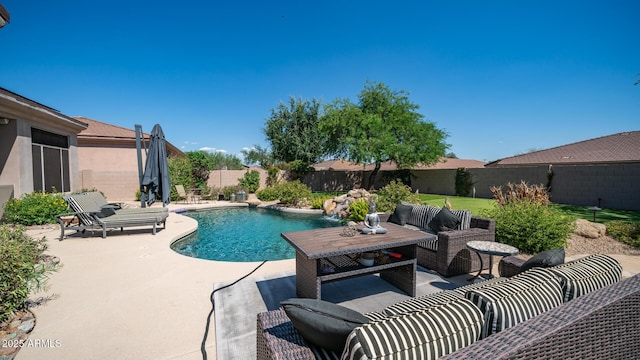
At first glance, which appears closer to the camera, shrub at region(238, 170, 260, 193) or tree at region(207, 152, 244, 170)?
shrub at region(238, 170, 260, 193)

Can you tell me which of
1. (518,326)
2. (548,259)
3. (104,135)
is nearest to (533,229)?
(548,259)

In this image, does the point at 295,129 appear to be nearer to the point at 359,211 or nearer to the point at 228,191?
the point at 228,191

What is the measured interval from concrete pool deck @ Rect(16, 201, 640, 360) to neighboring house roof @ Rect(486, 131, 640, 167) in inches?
506

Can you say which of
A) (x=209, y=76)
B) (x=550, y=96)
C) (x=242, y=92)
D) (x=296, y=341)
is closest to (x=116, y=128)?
(x=209, y=76)

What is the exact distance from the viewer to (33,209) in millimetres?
7293

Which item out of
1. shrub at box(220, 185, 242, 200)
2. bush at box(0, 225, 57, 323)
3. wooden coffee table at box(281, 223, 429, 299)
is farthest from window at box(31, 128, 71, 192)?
Answer: wooden coffee table at box(281, 223, 429, 299)

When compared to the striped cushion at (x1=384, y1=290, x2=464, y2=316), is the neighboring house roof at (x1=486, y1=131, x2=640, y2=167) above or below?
above

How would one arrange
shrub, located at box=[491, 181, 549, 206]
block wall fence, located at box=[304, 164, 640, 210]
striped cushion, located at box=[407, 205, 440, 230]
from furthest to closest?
block wall fence, located at box=[304, 164, 640, 210]
shrub, located at box=[491, 181, 549, 206]
striped cushion, located at box=[407, 205, 440, 230]

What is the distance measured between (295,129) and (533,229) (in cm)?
1843

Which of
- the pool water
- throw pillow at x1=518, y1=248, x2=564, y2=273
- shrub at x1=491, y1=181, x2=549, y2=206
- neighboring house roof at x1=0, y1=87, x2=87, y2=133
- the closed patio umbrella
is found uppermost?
neighboring house roof at x1=0, y1=87, x2=87, y2=133

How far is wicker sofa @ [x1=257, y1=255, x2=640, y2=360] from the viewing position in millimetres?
1066

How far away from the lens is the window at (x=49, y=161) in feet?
27.8

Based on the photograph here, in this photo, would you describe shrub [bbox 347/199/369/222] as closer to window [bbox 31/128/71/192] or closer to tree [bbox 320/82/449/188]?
tree [bbox 320/82/449/188]

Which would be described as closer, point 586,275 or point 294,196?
point 586,275
